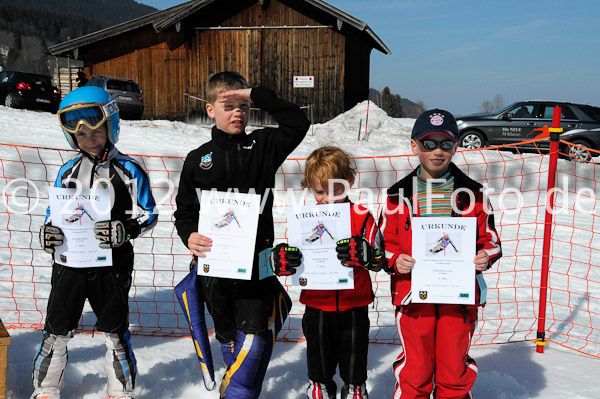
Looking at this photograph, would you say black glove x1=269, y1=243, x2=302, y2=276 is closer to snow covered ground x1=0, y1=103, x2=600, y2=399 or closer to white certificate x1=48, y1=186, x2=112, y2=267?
white certificate x1=48, y1=186, x2=112, y2=267

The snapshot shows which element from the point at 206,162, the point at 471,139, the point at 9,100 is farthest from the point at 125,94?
the point at 206,162

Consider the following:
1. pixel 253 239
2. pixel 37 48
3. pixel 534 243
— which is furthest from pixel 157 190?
pixel 37 48

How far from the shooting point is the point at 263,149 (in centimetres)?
271

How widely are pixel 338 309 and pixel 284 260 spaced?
43 cm

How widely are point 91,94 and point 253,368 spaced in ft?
5.93

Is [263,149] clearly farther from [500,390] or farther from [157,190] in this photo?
[157,190]

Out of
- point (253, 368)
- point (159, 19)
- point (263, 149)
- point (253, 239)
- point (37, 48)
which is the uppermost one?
point (37, 48)

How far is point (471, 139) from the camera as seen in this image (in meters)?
14.6

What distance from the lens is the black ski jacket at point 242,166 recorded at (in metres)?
2.65

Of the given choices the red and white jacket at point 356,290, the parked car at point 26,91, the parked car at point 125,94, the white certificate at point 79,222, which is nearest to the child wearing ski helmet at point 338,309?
the red and white jacket at point 356,290

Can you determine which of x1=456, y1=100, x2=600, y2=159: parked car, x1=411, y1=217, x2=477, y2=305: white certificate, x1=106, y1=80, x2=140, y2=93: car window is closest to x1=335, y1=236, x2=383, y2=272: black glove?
x1=411, y1=217, x2=477, y2=305: white certificate

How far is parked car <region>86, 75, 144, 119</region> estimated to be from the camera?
18.1 m

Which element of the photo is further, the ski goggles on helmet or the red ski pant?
the ski goggles on helmet

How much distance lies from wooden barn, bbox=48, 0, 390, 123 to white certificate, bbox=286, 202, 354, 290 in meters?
17.7
